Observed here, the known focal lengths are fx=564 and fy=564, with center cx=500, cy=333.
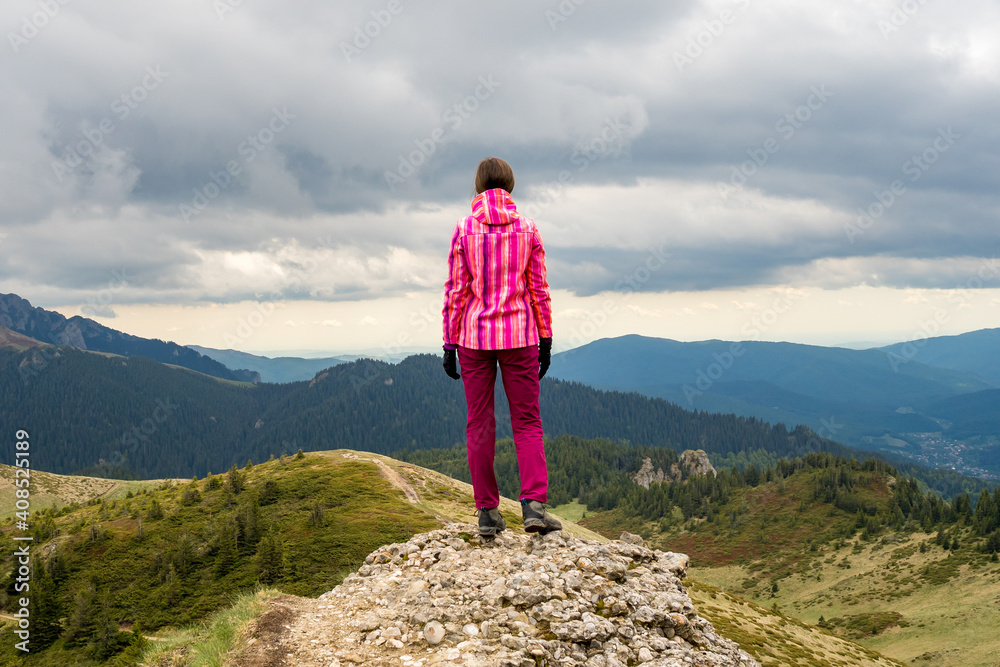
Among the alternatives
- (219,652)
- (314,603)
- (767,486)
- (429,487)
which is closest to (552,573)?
(314,603)

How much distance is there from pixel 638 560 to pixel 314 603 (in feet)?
23.3

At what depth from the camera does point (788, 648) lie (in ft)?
80.4

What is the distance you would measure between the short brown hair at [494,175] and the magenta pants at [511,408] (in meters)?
3.22

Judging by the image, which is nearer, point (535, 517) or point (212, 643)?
point (212, 643)

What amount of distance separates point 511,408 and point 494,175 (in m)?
4.54

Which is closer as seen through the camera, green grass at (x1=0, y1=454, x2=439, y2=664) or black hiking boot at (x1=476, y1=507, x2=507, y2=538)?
black hiking boot at (x1=476, y1=507, x2=507, y2=538)

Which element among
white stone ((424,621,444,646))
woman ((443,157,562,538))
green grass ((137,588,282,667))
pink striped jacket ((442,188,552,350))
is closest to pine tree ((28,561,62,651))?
green grass ((137,588,282,667))

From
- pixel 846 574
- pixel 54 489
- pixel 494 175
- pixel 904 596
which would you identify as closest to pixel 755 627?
pixel 494 175

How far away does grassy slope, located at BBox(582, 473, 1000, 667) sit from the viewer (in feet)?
233

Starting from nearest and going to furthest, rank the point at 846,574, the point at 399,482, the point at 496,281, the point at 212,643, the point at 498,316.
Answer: the point at 212,643
the point at 498,316
the point at 496,281
the point at 399,482
the point at 846,574

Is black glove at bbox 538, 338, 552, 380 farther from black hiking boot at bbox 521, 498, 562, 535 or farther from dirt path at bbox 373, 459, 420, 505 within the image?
dirt path at bbox 373, 459, 420, 505

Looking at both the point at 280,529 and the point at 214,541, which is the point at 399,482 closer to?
the point at 280,529

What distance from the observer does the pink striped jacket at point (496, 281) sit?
1041 cm

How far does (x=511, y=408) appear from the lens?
10859mm
